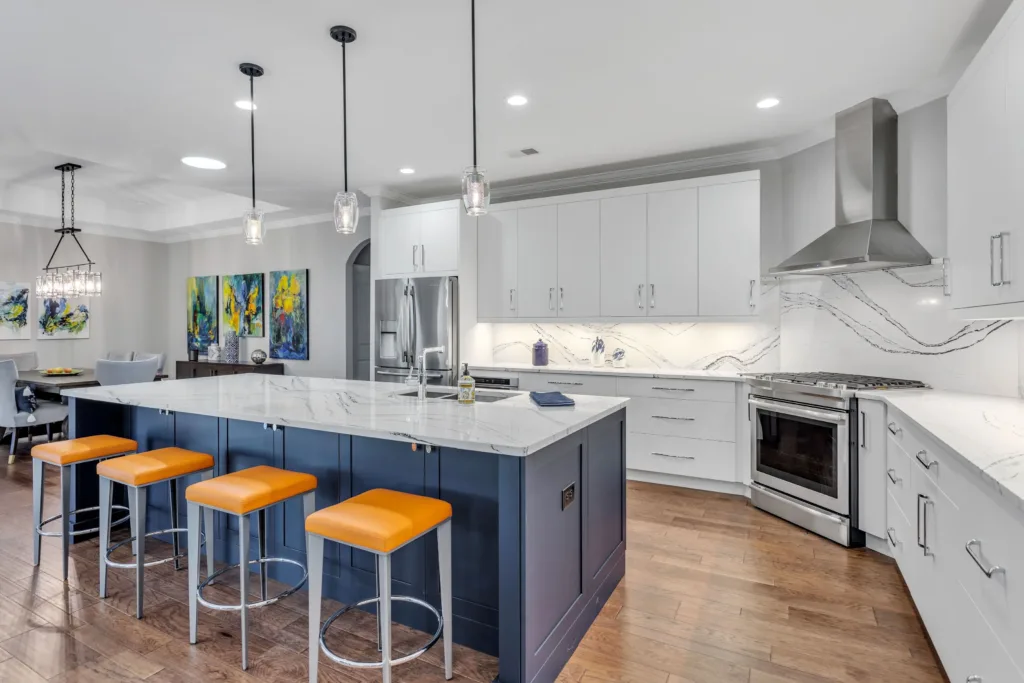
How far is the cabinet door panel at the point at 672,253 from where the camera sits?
432 centimetres

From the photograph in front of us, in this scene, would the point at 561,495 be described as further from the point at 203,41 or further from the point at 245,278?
the point at 245,278

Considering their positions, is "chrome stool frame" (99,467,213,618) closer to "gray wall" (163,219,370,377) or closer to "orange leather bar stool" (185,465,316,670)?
"orange leather bar stool" (185,465,316,670)

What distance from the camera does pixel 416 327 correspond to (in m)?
5.12

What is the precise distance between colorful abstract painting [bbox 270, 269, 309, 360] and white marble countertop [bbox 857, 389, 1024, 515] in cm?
584

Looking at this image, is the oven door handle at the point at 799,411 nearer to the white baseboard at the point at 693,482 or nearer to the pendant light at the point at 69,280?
the white baseboard at the point at 693,482

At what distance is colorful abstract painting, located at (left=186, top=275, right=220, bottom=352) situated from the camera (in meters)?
7.56

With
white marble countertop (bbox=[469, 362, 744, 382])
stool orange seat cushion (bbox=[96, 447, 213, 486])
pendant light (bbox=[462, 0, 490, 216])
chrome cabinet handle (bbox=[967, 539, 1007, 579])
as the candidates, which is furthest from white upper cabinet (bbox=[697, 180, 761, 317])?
stool orange seat cushion (bbox=[96, 447, 213, 486])

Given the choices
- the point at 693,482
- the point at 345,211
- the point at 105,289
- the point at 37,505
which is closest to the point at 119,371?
the point at 37,505

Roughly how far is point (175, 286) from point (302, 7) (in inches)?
277

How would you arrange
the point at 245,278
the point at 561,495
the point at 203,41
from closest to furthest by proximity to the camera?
the point at 561,495 → the point at 203,41 → the point at 245,278

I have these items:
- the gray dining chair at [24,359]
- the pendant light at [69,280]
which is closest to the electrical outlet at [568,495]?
the pendant light at [69,280]

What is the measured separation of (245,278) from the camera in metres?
7.22

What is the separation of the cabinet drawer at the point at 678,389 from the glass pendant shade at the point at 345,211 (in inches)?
99.8

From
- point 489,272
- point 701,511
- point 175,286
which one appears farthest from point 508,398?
point 175,286
